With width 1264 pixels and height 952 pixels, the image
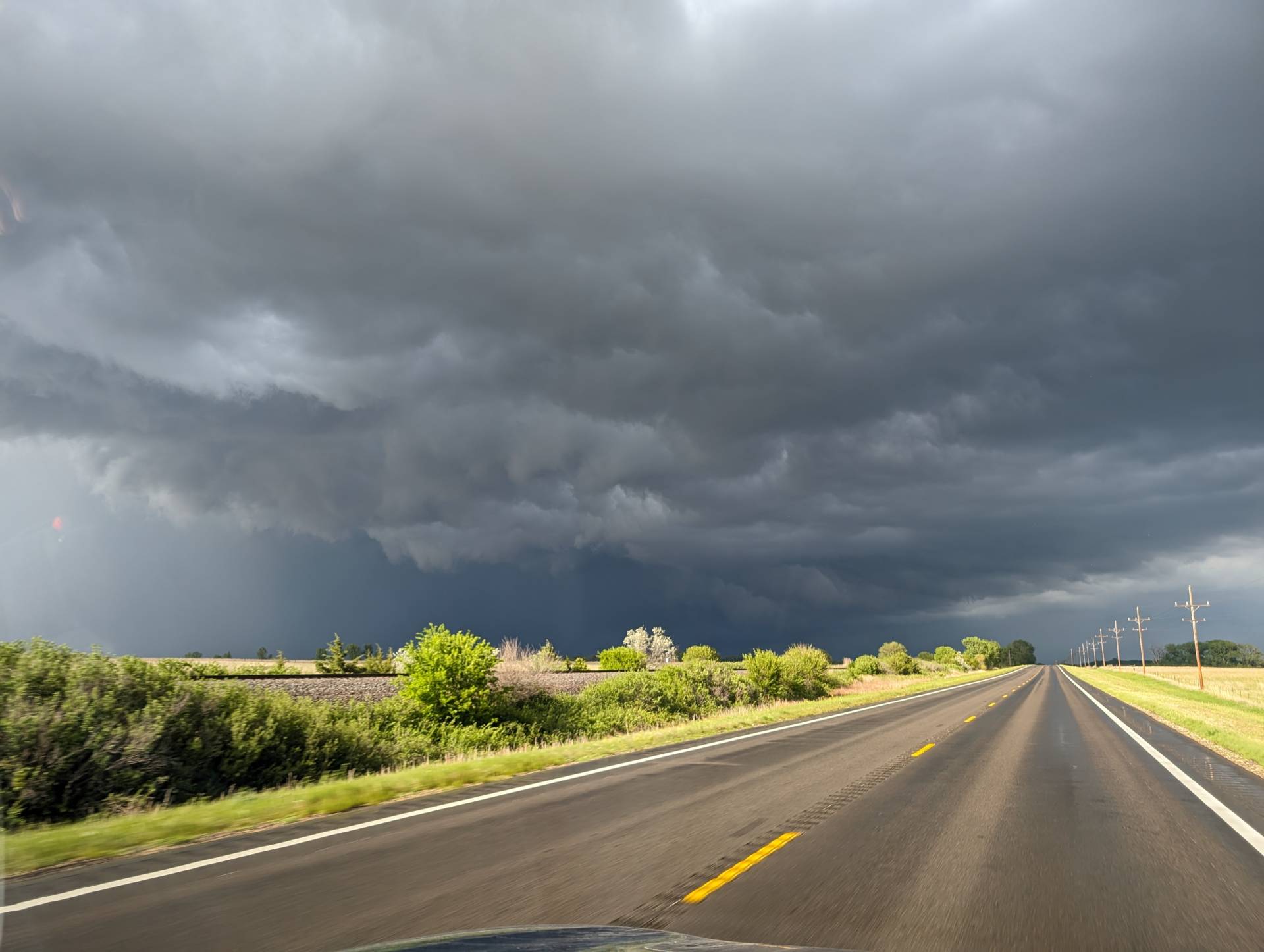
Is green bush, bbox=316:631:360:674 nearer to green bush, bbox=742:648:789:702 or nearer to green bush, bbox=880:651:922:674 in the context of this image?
green bush, bbox=742:648:789:702

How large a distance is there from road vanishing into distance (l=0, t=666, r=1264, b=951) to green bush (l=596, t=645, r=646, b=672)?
167 feet

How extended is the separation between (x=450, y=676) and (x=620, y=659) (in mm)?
40085

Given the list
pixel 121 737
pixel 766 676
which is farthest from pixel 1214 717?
pixel 121 737

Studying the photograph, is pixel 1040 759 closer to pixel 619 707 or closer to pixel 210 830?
pixel 210 830

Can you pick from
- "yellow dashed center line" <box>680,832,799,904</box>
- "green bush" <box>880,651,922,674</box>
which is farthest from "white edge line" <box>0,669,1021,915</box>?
"green bush" <box>880,651,922,674</box>

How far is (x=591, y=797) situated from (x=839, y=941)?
5725 mm

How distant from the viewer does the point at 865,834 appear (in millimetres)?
7621

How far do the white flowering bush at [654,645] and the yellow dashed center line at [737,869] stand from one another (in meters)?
71.1

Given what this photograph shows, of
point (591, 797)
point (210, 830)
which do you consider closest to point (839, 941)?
point (591, 797)

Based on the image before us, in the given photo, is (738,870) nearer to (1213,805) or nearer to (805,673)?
(1213,805)

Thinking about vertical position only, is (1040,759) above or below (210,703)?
below

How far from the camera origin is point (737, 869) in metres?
6.26

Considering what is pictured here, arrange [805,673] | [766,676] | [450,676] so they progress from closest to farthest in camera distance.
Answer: [450,676]
[766,676]
[805,673]

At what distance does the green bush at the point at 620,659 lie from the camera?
6156cm
